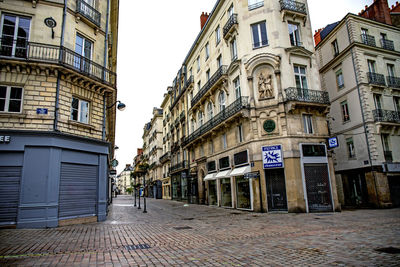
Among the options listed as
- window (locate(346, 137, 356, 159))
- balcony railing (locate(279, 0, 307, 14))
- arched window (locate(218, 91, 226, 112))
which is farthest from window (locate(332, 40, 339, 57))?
arched window (locate(218, 91, 226, 112))

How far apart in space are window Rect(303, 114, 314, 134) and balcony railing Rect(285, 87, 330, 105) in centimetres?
113

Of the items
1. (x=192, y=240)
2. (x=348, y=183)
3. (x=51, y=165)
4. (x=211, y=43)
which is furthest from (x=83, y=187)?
(x=348, y=183)

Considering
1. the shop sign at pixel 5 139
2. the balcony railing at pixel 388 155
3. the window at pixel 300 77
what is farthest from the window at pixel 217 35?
the shop sign at pixel 5 139

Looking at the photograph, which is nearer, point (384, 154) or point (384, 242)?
point (384, 242)

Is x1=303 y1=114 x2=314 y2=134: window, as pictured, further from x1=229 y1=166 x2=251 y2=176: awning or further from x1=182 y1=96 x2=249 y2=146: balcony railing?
x1=229 y1=166 x2=251 y2=176: awning

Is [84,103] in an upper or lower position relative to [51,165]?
upper

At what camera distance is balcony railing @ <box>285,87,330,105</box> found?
1706cm

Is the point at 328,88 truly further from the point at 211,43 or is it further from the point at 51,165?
the point at 51,165

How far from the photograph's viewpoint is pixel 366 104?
65.8 feet

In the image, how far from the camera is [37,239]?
26.0 feet

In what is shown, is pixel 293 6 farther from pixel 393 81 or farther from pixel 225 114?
pixel 393 81

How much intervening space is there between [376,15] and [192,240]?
2889 cm

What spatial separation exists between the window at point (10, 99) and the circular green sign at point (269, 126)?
1446 centimetres

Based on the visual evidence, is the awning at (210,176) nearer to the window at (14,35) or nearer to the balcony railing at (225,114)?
the balcony railing at (225,114)
